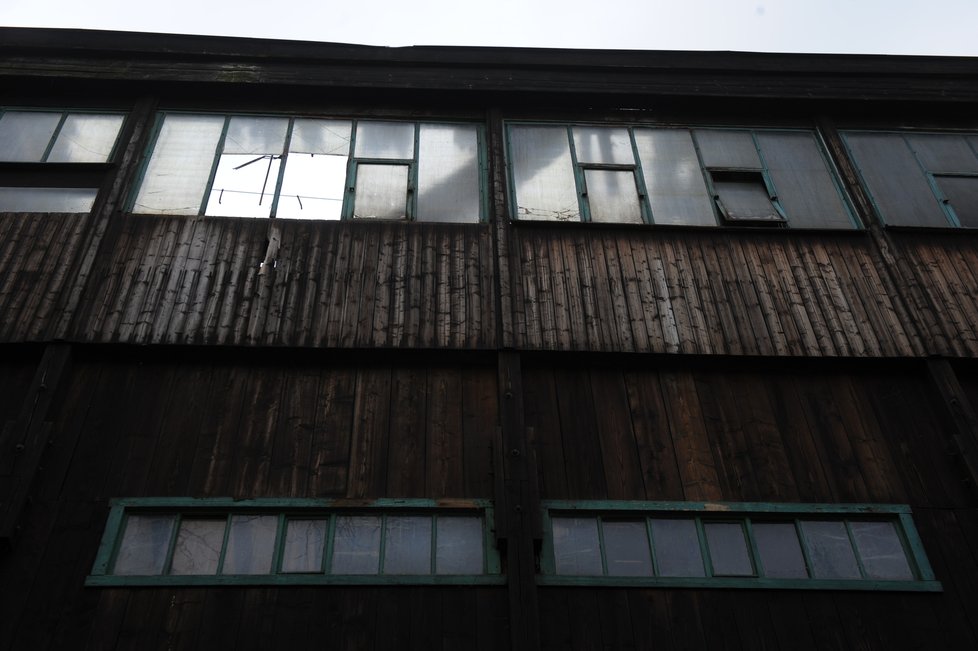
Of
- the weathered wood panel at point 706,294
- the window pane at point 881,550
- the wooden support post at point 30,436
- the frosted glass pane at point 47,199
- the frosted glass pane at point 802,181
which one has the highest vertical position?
the frosted glass pane at point 802,181

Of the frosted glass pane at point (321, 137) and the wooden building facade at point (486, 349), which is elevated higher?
the frosted glass pane at point (321, 137)

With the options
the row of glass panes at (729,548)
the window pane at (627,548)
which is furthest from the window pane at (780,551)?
the window pane at (627,548)

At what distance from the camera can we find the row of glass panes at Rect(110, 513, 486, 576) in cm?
624

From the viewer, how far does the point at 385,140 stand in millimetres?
10055

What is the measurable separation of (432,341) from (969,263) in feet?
20.7

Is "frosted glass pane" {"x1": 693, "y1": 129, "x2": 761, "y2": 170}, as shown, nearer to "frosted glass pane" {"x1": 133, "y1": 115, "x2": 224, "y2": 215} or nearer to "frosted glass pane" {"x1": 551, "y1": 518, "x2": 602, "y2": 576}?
"frosted glass pane" {"x1": 551, "y1": 518, "x2": 602, "y2": 576}

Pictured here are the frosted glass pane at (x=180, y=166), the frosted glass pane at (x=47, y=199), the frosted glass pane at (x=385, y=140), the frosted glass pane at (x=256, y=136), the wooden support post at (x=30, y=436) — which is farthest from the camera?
the frosted glass pane at (x=385, y=140)

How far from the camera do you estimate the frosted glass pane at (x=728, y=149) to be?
33.1ft

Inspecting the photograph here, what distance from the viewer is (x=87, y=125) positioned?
982cm

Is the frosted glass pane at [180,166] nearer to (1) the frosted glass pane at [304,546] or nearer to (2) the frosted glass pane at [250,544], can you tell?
(2) the frosted glass pane at [250,544]

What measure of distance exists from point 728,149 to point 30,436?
8.60m

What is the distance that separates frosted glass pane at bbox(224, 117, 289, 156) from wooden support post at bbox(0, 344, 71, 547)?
3.52 meters

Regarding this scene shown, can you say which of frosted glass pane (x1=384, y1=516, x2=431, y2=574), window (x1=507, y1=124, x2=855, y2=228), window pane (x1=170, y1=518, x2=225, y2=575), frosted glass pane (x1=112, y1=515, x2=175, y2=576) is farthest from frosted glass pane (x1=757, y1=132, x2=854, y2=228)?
frosted glass pane (x1=112, y1=515, x2=175, y2=576)

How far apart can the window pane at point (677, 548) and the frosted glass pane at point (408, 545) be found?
1919 millimetres
